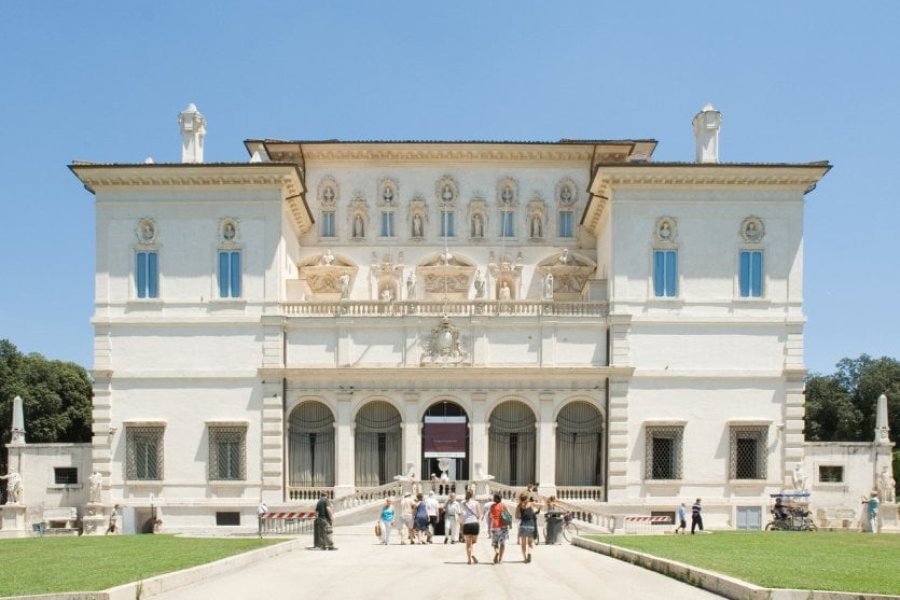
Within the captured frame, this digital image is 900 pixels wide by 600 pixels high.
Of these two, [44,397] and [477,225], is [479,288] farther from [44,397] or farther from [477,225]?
[44,397]

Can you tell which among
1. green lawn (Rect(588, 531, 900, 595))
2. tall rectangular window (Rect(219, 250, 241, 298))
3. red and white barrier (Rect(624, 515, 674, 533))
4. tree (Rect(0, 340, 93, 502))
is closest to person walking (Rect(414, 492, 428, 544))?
green lawn (Rect(588, 531, 900, 595))

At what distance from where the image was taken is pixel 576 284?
50.9 metres

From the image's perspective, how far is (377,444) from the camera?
4612cm

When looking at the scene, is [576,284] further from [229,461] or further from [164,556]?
[164,556]

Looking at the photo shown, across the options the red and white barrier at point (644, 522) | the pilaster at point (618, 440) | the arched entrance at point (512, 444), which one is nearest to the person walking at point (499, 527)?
the red and white barrier at point (644, 522)

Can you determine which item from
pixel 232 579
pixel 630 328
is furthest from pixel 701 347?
pixel 232 579

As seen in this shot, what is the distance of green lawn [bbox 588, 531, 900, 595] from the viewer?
18.7 metres

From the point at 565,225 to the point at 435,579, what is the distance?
32325 mm

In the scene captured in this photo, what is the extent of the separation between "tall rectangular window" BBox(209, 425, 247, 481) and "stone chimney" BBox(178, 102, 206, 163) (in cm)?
1301

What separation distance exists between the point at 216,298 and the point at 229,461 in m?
7.26

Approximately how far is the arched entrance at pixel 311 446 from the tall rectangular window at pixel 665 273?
1590 centimetres

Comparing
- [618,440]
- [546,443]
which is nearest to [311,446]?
[546,443]

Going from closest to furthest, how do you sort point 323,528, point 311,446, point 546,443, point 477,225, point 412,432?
point 323,528 → point 546,443 → point 412,432 → point 311,446 → point 477,225

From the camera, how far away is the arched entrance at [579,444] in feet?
151
